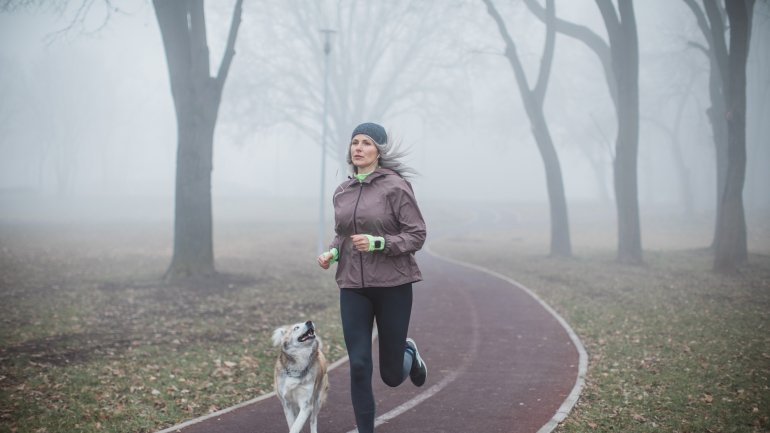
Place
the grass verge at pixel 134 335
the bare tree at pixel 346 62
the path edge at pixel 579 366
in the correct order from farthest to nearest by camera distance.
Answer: the bare tree at pixel 346 62 < the grass verge at pixel 134 335 < the path edge at pixel 579 366

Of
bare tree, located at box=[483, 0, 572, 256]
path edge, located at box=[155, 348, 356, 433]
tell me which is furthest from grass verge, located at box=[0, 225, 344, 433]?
bare tree, located at box=[483, 0, 572, 256]

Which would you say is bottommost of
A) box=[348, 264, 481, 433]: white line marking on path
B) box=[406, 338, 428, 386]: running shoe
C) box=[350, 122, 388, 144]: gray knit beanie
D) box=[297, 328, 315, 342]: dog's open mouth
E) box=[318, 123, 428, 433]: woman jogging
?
box=[348, 264, 481, 433]: white line marking on path

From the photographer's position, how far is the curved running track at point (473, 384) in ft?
17.8

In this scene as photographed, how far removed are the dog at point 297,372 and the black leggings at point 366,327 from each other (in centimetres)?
38

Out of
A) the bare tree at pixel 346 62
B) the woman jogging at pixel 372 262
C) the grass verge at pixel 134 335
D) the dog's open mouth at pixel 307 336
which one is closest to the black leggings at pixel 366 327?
the woman jogging at pixel 372 262

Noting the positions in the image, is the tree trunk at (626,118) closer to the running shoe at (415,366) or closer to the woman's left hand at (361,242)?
the running shoe at (415,366)

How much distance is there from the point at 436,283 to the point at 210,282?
18.7 ft

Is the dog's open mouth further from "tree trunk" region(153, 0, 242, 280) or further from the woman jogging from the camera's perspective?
"tree trunk" region(153, 0, 242, 280)

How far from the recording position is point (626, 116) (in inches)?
681

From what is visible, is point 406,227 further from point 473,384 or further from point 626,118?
point 626,118

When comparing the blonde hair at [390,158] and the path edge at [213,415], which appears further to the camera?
the path edge at [213,415]

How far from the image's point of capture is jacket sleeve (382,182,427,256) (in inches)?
159

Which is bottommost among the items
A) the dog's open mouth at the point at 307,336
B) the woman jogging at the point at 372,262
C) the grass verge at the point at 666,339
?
the grass verge at the point at 666,339

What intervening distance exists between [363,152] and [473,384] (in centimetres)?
366
